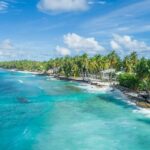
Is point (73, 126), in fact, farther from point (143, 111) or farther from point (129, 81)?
point (129, 81)

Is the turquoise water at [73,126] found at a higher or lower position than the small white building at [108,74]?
lower

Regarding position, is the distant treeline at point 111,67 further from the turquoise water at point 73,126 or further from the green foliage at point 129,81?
the turquoise water at point 73,126

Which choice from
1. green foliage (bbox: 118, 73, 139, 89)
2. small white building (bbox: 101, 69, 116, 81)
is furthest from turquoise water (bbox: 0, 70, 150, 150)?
small white building (bbox: 101, 69, 116, 81)

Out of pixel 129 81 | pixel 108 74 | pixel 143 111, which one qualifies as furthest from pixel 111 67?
pixel 143 111

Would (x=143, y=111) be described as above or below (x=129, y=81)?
below

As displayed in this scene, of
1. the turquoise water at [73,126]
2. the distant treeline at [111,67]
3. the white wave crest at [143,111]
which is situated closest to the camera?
the turquoise water at [73,126]

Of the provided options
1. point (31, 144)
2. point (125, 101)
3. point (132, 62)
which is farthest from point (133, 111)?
point (132, 62)

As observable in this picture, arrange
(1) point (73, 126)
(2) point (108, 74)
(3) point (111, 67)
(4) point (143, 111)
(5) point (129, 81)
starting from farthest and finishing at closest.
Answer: (3) point (111, 67) → (2) point (108, 74) → (5) point (129, 81) → (4) point (143, 111) → (1) point (73, 126)

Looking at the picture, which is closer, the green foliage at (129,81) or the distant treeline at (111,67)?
the green foliage at (129,81)

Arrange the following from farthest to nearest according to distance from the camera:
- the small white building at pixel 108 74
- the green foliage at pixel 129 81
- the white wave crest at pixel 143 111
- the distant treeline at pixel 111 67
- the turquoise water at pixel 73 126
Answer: the small white building at pixel 108 74 < the distant treeline at pixel 111 67 < the green foliage at pixel 129 81 < the white wave crest at pixel 143 111 < the turquoise water at pixel 73 126

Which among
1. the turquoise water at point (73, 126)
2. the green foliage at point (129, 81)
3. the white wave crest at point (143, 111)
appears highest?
the green foliage at point (129, 81)

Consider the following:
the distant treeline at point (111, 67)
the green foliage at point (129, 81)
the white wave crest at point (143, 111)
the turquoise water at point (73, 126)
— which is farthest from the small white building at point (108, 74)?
the white wave crest at point (143, 111)

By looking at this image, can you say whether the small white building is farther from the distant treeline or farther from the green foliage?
the green foliage
